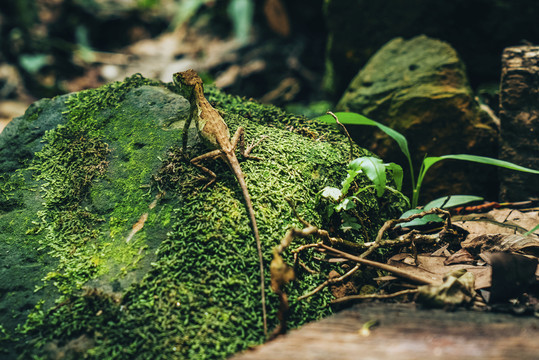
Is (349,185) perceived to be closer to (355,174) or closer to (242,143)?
(355,174)

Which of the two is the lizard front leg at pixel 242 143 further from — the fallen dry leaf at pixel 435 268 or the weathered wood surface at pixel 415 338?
the weathered wood surface at pixel 415 338

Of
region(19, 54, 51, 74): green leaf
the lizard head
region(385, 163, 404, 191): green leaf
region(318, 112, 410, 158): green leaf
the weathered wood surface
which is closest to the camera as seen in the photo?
the weathered wood surface

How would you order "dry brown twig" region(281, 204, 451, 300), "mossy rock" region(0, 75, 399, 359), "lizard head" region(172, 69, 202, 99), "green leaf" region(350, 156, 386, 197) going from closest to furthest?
"mossy rock" region(0, 75, 399, 359)
"dry brown twig" region(281, 204, 451, 300)
"green leaf" region(350, 156, 386, 197)
"lizard head" region(172, 69, 202, 99)

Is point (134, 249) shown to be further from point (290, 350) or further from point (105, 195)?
point (290, 350)

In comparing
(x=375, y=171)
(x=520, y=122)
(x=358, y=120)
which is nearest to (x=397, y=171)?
(x=375, y=171)

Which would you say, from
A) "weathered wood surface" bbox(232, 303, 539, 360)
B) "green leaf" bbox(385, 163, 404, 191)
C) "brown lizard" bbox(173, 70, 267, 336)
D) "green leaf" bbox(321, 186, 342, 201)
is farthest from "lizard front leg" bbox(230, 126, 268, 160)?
"weathered wood surface" bbox(232, 303, 539, 360)

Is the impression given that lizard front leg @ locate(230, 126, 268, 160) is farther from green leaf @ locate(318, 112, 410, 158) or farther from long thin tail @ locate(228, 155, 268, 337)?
green leaf @ locate(318, 112, 410, 158)

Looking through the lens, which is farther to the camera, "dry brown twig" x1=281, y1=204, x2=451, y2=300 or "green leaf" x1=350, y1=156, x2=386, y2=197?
"green leaf" x1=350, y1=156, x2=386, y2=197

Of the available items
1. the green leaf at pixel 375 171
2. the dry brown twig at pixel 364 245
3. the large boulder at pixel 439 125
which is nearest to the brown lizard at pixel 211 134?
the dry brown twig at pixel 364 245
